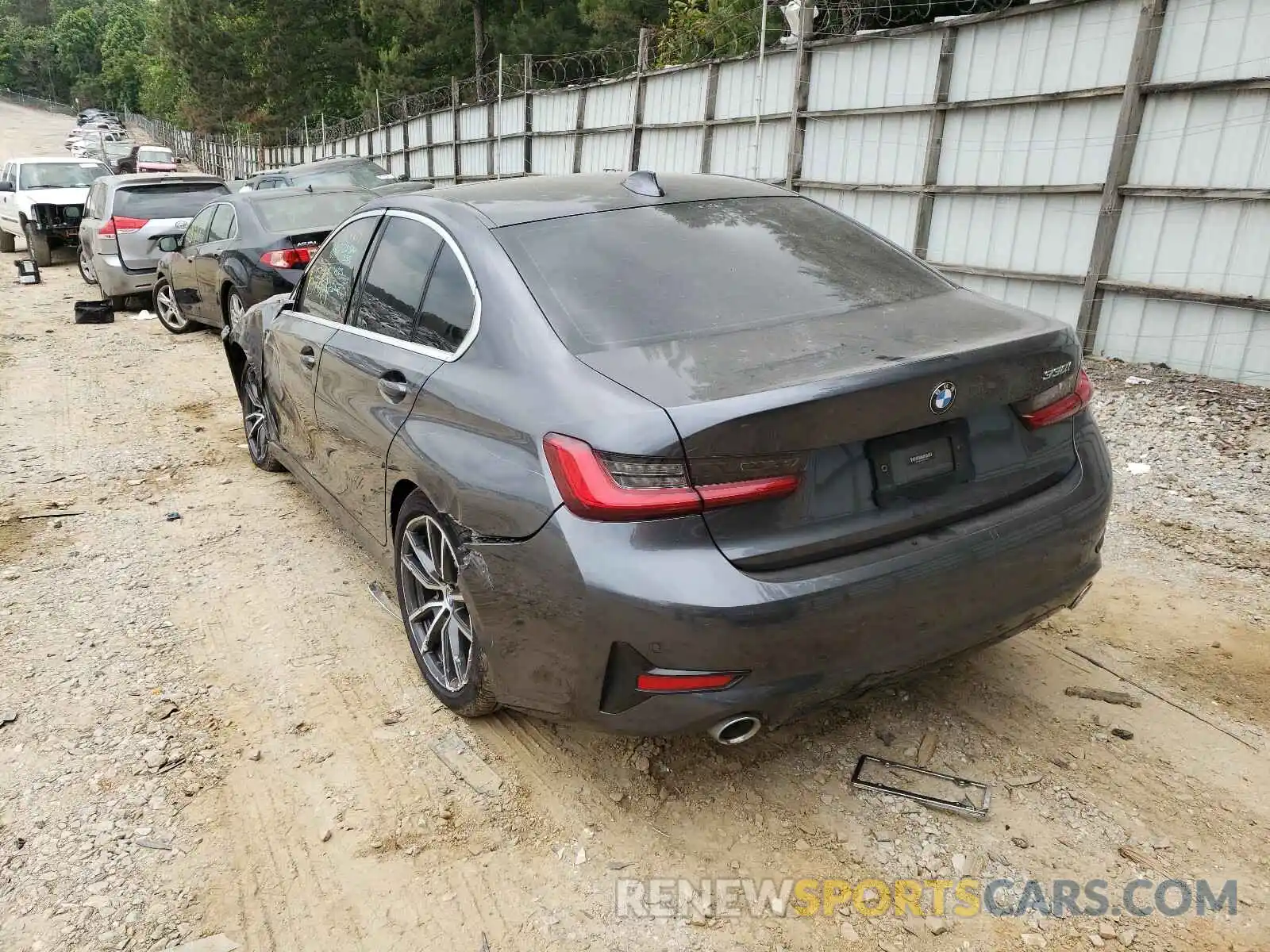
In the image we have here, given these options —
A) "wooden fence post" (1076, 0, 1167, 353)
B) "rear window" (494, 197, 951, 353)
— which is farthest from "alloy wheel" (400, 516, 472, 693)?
"wooden fence post" (1076, 0, 1167, 353)

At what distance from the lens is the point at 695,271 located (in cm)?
293

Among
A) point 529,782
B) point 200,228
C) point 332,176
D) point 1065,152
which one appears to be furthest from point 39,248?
point 529,782

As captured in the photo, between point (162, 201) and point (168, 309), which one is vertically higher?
point (162, 201)

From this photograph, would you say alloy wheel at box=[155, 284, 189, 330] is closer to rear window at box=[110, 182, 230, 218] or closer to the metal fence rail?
rear window at box=[110, 182, 230, 218]

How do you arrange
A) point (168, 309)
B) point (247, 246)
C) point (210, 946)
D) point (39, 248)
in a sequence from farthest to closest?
point (39, 248)
point (168, 309)
point (247, 246)
point (210, 946)

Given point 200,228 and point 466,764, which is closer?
point 466,764

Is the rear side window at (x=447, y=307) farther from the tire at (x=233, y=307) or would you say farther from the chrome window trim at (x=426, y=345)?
the tire at (x=233, y=307)

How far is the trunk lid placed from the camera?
2.20 m

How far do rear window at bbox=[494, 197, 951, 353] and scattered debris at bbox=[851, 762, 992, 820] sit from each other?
1353mm

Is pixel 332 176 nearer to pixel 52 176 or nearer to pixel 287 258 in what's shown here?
pixel 52 176

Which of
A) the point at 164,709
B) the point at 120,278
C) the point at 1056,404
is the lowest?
the point at 120,278

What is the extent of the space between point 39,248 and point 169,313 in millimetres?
8734

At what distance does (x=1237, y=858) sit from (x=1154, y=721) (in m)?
0.62

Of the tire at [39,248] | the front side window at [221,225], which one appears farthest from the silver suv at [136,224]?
the tire at [39,248]
